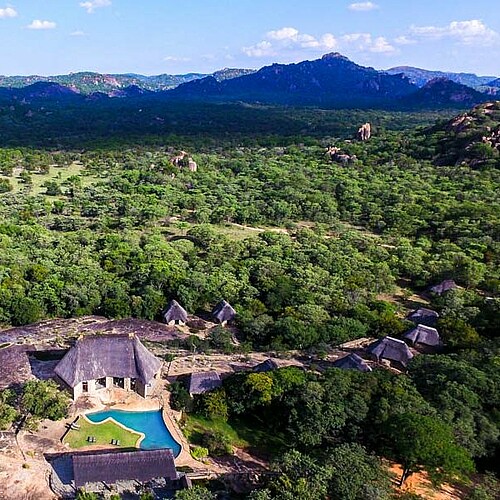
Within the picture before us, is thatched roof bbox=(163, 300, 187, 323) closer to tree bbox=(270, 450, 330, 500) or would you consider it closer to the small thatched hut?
the small thatched hut

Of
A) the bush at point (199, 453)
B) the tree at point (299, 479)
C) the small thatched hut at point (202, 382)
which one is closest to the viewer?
the tree at point (299, 479)

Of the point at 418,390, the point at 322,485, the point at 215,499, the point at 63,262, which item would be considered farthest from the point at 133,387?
the point at 63,262

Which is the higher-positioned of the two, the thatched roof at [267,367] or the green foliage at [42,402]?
the green foliage at [42,402]

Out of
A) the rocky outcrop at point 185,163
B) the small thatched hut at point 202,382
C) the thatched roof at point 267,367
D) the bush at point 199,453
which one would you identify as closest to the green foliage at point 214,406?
the small thatched hut at point 202,382

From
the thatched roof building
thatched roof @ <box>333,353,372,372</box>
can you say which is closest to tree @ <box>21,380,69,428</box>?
the thatched roof building

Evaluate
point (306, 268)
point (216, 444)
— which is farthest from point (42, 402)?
point (306, 268)

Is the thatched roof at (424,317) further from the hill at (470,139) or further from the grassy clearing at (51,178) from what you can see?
the grassy clearing at (51,178)

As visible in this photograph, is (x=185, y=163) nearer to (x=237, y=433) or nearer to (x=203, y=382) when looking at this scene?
(x=203, y=382)
